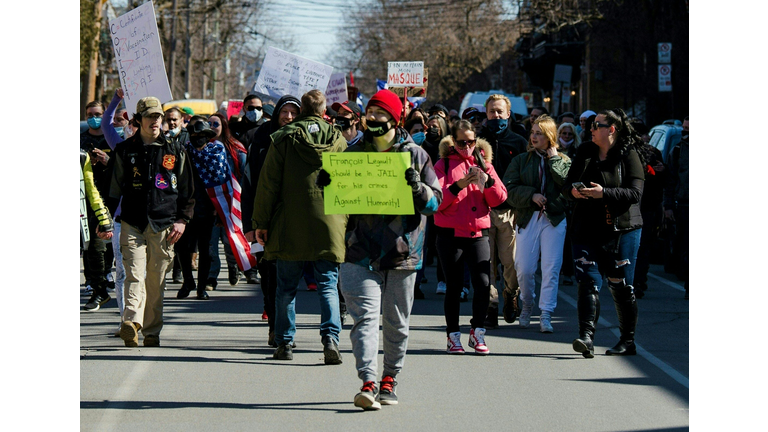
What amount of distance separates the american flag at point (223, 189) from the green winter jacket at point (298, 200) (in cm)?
→ 357

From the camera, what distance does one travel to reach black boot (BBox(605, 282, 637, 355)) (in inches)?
329

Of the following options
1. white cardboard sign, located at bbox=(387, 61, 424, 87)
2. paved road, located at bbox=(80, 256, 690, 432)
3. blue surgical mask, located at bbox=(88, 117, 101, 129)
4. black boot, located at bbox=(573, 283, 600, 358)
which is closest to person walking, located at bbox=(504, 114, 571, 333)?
paved road, located at bbox=(80, 256, 690, 432)

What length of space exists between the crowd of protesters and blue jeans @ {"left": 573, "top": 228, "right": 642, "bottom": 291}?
1cm

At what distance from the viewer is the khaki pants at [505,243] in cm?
975

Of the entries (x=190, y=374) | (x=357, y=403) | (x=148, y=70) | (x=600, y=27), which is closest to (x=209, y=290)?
(x=148, y=70)

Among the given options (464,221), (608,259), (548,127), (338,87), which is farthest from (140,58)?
(338,87)

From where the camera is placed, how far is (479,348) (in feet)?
27.7

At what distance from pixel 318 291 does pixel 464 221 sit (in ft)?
4.10

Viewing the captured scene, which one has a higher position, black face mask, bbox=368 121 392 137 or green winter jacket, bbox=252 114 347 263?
black face mask, bbox=368 121 392 137

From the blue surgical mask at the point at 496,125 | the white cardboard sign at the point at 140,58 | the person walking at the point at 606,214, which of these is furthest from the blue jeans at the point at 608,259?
the white cardboard sign at the point at 140,58

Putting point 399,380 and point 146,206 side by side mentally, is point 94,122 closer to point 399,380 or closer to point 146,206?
point 146,206

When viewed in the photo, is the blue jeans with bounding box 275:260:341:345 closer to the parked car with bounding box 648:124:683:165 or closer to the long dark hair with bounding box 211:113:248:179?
the long dark hair with bounding box 211:113:248:179

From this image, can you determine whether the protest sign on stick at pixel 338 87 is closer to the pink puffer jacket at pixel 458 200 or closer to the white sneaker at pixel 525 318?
the white sneaker at pixel 525 318
